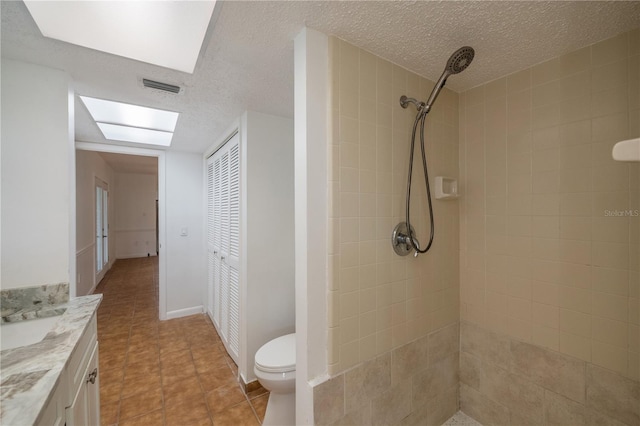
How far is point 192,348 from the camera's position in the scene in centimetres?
257

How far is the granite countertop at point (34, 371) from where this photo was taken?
2.02ft

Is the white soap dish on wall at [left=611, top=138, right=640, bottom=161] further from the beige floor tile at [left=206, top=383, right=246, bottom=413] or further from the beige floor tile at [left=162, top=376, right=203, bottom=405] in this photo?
the beige floor tile at [left=162, top=376, right=203, bottom=405]

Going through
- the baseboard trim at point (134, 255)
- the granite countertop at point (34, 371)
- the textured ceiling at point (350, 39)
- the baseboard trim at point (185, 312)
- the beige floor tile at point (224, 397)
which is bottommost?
the beige floor tile at point (224, 397)

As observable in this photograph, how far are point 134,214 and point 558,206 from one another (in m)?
8.51

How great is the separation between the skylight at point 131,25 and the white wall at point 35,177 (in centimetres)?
39

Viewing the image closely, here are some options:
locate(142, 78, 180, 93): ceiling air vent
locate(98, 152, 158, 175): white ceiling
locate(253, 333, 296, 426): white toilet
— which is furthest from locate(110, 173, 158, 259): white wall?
locate(253, 333, 296, 426): white toilet

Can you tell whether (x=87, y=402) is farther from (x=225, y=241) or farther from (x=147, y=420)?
(x=225, y=241)

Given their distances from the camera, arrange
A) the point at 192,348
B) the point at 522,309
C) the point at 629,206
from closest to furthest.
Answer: the point at 629,206 < the point at 522,309 < the point at 192,348

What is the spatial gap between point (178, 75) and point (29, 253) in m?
1.19

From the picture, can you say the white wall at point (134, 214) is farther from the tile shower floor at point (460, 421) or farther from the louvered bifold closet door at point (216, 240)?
the tile shower floor at point (460, 421)

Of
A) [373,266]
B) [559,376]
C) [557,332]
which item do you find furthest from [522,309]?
[373,266]

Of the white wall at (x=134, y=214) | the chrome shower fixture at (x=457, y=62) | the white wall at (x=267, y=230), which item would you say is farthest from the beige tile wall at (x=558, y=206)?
the white wall at (x=134, y=214)

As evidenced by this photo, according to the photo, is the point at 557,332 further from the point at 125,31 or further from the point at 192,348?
the point at 192,348

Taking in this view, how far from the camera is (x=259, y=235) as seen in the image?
6.62 ft
